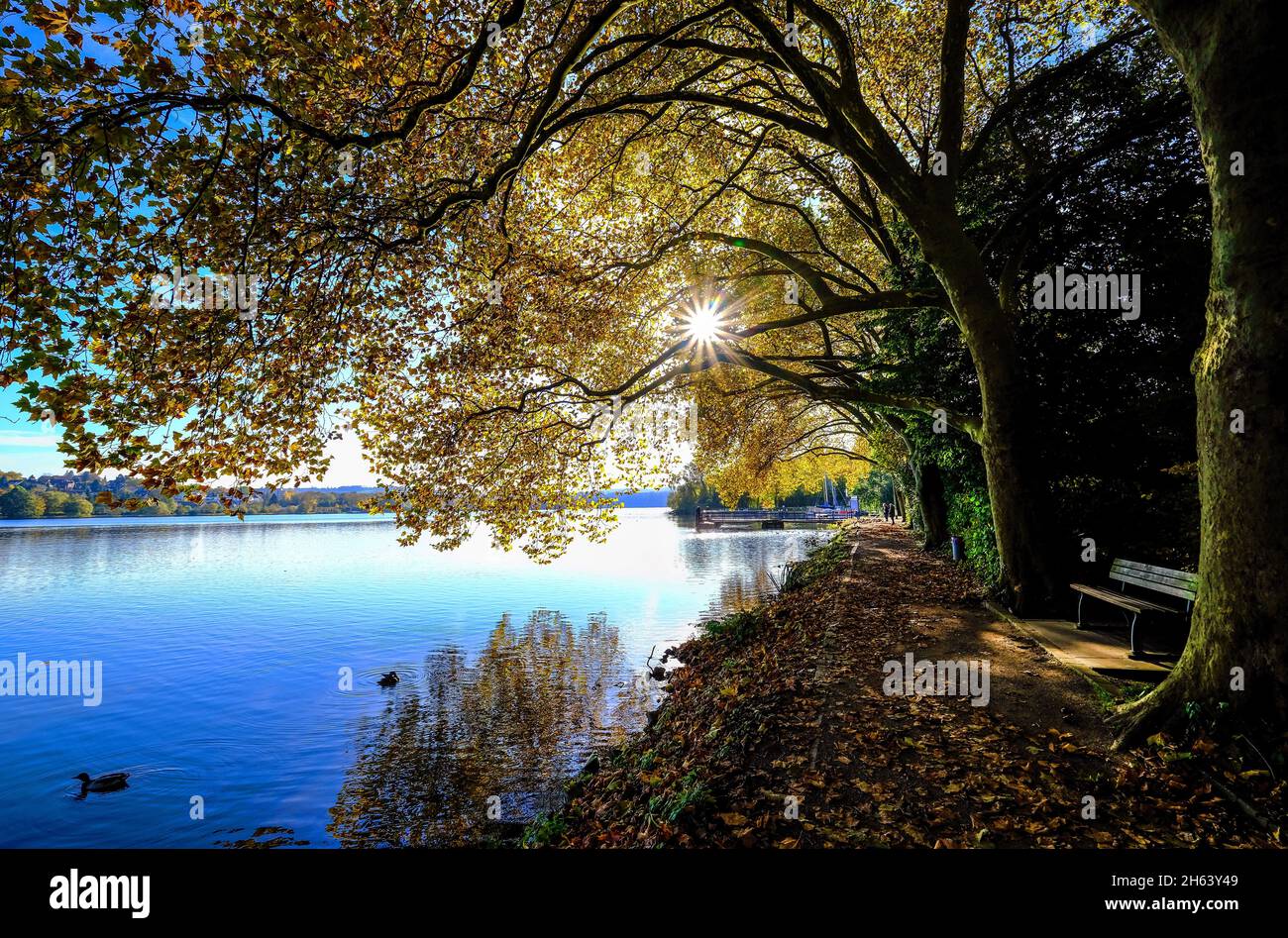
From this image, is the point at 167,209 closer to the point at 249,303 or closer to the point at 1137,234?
the point at 249,303

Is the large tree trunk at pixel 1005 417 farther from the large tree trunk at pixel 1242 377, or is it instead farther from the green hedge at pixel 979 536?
the large tree trunk at pixel 1242 377

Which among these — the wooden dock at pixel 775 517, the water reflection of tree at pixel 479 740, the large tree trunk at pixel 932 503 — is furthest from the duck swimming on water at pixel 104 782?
the wooden dock at pixel 775 517

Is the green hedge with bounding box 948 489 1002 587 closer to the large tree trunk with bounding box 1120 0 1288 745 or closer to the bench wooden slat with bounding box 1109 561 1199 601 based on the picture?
the bench wooden slat with bounding box 1109 561 1199 601

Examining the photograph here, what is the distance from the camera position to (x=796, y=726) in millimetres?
5871

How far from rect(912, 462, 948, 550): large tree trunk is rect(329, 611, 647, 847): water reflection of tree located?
1284 cm

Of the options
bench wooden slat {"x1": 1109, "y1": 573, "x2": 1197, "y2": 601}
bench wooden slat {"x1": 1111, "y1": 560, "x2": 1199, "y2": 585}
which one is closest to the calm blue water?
bench wooden slat {"x1": 1109, "y1": 573, "x2": 1197, "y2": 601}

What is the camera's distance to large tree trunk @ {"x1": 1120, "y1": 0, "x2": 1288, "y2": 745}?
428 centimetres

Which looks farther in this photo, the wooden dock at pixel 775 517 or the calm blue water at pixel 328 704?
the wooden dock at pixel 775 517

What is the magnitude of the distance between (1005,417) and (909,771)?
264 inches

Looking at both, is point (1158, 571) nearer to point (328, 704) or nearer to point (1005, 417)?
point (1005, 417)

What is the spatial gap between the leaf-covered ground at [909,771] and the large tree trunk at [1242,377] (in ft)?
1.93

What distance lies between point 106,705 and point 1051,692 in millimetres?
21759

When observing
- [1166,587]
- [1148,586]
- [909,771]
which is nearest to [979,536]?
[1148,586]

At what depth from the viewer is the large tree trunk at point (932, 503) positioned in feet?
68.3
